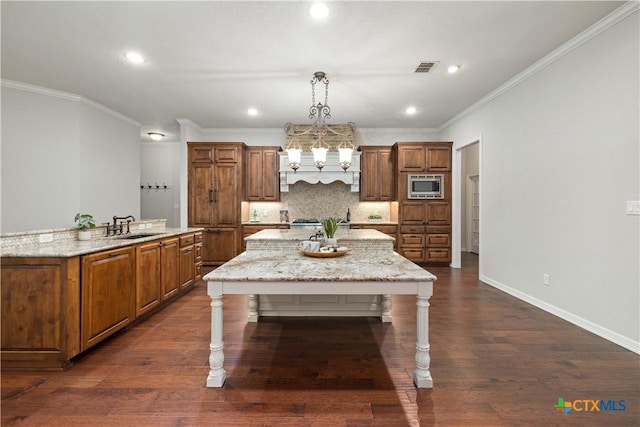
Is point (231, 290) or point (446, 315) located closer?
point (231, 290)

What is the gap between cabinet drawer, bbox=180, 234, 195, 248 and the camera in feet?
12.6

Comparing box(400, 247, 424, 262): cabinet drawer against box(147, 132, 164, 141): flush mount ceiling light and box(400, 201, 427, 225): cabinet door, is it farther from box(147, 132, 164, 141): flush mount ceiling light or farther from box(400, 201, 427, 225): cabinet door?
box(147, 132, 164, 141): flush mount ceiling light

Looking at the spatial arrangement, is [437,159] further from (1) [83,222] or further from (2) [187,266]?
(1) [83,222]

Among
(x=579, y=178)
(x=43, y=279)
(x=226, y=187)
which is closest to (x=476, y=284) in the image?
(x=579, y=178)

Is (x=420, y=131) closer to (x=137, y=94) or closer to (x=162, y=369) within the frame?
(x=137, y=94)

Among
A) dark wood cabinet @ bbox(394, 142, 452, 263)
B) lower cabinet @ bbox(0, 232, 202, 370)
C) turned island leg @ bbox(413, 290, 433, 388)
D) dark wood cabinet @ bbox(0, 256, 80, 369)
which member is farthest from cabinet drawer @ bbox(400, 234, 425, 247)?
dark wood cabinet @ bbox(0, 256, 80, 369)

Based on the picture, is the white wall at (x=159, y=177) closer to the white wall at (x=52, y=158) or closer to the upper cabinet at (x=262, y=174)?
the white wall at (x=52, y=158)

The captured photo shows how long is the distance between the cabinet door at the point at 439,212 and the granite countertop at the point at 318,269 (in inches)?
139

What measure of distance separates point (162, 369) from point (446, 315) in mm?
2761

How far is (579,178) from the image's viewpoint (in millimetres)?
2857

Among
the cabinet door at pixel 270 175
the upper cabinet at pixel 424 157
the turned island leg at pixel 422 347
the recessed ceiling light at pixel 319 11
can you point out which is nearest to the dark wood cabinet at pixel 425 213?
the upper cabinet at pixel 424 157

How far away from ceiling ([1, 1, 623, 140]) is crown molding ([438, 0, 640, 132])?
74mm

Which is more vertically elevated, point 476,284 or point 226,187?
point 226,187

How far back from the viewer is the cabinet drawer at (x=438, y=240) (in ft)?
18.6
